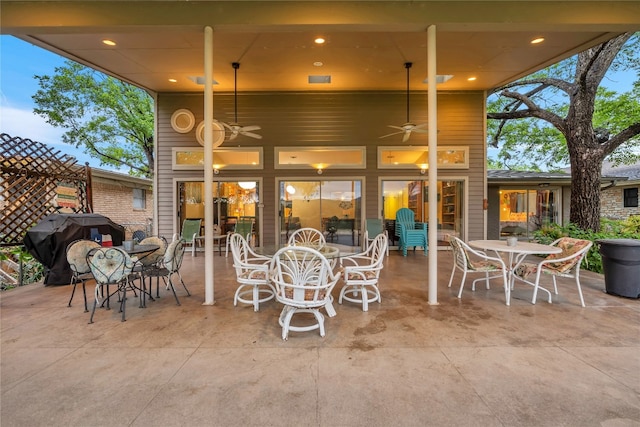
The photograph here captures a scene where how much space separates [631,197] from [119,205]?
2032 cm

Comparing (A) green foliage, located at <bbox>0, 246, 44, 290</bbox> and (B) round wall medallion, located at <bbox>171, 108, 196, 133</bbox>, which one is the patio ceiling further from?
(A) green foliage, located at <bbox>0, 246, 44, 290</bbox>

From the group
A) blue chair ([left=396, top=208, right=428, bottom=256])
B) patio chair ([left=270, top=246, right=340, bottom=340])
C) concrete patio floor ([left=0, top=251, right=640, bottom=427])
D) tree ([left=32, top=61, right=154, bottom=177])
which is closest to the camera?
concrete patio floor ([left=0, top=251, right=640, bottom=427])

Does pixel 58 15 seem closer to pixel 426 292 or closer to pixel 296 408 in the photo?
pixel 296 408

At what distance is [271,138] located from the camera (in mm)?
7473

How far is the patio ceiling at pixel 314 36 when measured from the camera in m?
3.55

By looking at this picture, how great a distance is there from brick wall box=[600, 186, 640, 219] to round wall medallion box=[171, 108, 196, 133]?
15193mm

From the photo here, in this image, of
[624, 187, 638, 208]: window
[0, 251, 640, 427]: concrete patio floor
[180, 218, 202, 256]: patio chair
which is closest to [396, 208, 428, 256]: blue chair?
[0, 251, 640, 427]: concrete patio floor

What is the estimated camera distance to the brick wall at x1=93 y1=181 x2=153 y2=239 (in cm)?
1041

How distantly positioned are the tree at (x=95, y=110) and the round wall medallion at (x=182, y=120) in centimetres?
570

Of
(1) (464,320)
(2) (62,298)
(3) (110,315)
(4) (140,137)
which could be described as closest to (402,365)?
(1) (464,320)

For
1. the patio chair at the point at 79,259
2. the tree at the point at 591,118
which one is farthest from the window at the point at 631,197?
the patio chair at the point at 79,259

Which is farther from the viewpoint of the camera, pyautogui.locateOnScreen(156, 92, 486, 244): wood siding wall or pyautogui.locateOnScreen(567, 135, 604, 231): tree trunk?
pyautogui.locateOnScreen(156, 92, 486, 244): wood siding wall

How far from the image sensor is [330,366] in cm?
214

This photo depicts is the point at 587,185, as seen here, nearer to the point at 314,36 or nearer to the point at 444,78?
the point at 444,78
